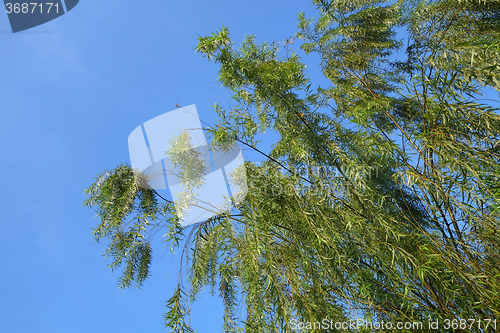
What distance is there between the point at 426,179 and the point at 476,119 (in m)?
0.44

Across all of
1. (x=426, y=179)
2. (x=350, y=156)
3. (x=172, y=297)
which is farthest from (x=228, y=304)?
(x=426, y=179)
